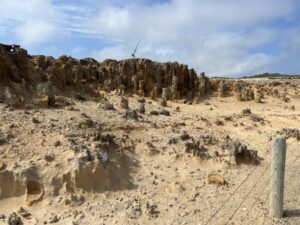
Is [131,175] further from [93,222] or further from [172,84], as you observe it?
[172,84]

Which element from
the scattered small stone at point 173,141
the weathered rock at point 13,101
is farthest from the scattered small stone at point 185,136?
the weathered rock at point 13,101

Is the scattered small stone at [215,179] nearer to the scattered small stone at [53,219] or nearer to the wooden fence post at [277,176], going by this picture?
the wooden fence post at [277,176]

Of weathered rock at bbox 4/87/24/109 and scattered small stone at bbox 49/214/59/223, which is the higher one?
weathered rock at bbox 4/87/24/109

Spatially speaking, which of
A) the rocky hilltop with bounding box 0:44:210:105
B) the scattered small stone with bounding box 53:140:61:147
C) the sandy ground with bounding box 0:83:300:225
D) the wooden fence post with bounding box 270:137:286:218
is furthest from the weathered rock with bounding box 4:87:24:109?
the wooden fence post with bounding box 270:137:286:218

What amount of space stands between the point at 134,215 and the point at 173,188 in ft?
3.92

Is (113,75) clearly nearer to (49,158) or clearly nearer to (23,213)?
(49,158)

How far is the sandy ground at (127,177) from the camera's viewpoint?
280 inches

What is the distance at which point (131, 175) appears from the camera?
8.46 metres

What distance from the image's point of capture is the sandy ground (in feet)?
23.3

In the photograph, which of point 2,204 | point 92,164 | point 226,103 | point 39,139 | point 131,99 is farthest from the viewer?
point 226,103

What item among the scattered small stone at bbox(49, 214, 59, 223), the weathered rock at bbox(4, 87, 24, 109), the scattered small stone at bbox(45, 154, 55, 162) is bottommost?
the scattered small stone at bbox(49, 214, 59, 223)

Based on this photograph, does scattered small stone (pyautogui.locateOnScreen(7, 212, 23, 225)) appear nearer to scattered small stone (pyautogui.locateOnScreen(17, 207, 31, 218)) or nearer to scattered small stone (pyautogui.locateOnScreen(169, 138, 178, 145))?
scattered small stone (pyautogui.locateOnScreen(17, 207, 31, 218))

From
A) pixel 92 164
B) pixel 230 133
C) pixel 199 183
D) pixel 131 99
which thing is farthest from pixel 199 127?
pixel 131 99

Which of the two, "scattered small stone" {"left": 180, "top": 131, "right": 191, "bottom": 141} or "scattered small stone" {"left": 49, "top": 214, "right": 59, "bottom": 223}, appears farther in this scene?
"scattered small stone" {"left": 180, "top": 131, "right": 191, "bottom": 141}
